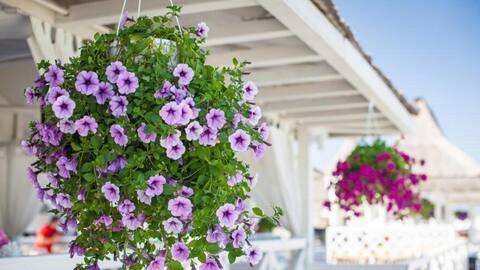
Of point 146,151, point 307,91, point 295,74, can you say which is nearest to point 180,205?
point 146,151

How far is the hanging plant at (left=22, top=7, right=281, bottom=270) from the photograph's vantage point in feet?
6.61

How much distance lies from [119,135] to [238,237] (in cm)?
42

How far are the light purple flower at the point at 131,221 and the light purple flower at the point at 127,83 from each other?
1.05 ft

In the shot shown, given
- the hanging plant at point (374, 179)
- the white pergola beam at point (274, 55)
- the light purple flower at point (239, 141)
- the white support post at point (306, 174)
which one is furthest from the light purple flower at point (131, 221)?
the white support post at point (306, 174)

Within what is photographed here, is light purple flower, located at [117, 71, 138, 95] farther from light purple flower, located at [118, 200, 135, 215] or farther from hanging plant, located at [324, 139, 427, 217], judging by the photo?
hanging plant, located at [324, 139, 427, 217]

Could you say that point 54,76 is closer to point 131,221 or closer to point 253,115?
point 131,221

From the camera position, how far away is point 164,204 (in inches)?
80.0

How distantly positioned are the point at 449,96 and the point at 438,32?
2.28 m

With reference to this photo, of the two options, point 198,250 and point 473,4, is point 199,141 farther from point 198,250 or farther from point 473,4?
point 473,4

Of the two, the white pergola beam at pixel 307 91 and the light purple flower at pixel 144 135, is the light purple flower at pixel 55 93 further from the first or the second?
the white pergola beam at pixel 307 91

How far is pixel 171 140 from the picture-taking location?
2000 mm

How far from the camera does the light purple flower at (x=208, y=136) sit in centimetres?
204

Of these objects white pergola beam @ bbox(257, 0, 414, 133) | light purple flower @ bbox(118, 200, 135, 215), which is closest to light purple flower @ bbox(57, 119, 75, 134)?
light purple flower @ bbox(118, 200, 135, 215)

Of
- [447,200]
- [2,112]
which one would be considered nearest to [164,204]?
[2,112]
